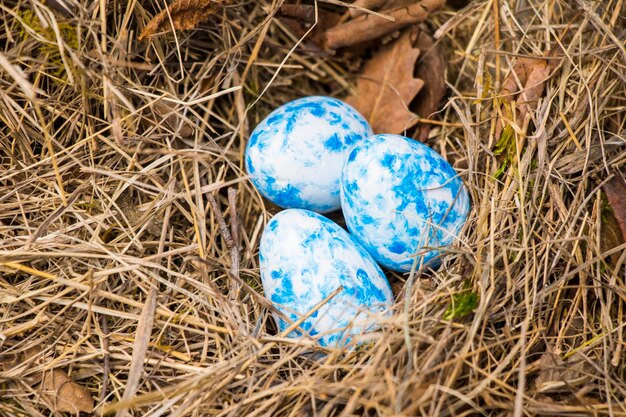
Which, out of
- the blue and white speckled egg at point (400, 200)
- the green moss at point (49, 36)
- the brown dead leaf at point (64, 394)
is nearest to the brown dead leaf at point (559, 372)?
the blue and white speckled egg at point (400, 200)

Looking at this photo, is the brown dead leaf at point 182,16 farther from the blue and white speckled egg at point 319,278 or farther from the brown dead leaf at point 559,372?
the brown dead leaf at point 559,372

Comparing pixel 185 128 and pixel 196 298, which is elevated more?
pixel 185 128

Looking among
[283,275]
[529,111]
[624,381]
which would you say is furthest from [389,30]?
[624,381]

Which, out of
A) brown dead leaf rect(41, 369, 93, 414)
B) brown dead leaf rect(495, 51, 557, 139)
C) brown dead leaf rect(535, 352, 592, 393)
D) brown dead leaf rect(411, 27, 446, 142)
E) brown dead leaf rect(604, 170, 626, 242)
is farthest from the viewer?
brown dead leaf rect(411, 27, 446, 142)

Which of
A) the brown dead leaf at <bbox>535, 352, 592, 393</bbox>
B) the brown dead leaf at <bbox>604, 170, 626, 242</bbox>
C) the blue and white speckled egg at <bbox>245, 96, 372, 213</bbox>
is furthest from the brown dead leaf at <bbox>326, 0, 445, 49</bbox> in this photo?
the brown dead leaf at <bbox>535, 352, 592, 393</bbox>

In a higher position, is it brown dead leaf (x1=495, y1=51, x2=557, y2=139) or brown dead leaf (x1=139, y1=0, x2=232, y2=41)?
brown dead leaf (x1=139, y1=0, x2=232, y2=41)

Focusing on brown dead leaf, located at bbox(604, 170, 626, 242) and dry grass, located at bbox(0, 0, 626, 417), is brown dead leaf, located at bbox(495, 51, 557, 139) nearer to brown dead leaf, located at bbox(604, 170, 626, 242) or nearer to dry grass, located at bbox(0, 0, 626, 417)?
dry grass, located at bbox(0, 0, 626, 417)

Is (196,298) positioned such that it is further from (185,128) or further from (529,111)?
(529,111)
